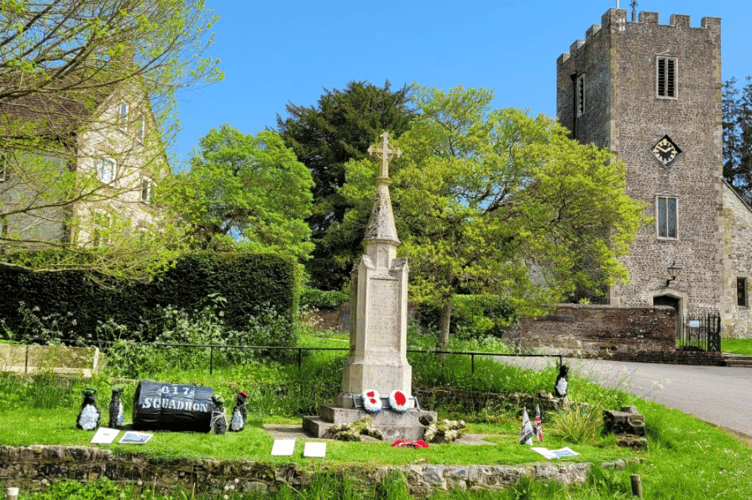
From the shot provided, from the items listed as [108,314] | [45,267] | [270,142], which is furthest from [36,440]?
[270,142]

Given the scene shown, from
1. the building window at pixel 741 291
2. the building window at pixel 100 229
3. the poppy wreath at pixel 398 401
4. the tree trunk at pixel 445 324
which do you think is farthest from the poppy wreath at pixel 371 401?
the building window at pixel 741 291

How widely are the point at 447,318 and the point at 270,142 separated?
1725 cm

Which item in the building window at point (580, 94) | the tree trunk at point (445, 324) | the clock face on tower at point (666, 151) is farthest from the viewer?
the building window at point (580, 94)

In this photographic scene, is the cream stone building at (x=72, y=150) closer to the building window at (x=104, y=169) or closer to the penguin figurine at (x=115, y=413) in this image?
the building window at (x=104, y=169)

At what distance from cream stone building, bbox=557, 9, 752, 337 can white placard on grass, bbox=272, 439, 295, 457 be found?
24.9m

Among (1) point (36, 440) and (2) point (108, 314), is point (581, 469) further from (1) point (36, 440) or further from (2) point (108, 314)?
(2) point (108, 314)

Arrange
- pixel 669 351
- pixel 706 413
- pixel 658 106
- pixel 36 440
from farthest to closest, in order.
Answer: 1. pixel 658 106
2. pixel 669 351
3. pixel 706 413
4. pixel 36 440

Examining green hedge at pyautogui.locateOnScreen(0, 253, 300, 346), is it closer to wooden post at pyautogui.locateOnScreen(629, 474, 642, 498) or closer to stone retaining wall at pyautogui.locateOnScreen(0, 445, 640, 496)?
stone retaining wall at pyautogui.locateOnScreen(0, 445, 640, 496)

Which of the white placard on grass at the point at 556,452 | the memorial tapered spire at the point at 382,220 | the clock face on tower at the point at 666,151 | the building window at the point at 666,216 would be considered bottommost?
the white placard on grass at the point at 556,452

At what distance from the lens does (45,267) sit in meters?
10.5

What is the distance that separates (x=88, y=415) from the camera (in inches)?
321

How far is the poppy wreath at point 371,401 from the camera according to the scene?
32.7 ft

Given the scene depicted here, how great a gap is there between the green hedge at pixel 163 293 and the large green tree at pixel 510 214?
11.3ft

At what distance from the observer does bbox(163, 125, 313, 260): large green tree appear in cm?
2991
